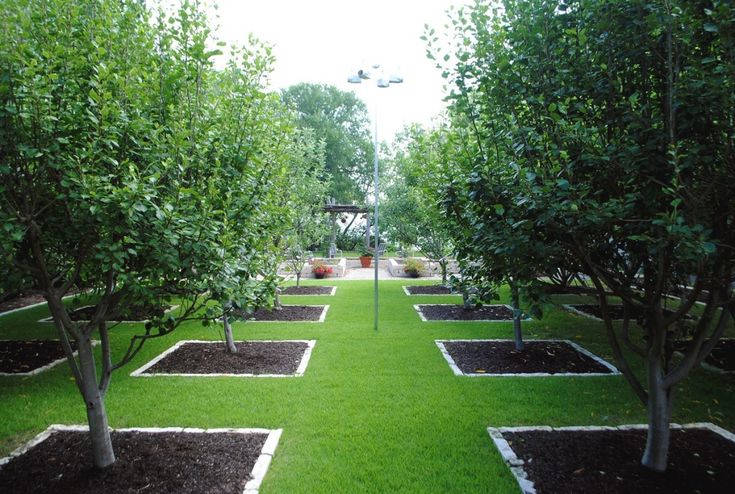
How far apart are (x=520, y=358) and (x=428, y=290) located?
7303mm

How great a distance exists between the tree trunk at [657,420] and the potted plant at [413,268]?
15223 millimetres

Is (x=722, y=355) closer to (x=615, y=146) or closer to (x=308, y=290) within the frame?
(x=615, y=146)

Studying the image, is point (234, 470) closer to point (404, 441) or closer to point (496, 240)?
point (404, 441)

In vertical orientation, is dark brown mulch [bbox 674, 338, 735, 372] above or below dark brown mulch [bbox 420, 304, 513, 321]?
below

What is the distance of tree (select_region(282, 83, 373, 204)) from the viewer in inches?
1521

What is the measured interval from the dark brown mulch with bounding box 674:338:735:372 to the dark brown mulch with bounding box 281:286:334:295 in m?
9.34

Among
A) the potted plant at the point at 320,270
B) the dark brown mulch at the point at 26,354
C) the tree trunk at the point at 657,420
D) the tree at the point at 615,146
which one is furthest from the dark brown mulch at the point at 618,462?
the potted plant at the point at 320,270

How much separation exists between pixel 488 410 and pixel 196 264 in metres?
3.72

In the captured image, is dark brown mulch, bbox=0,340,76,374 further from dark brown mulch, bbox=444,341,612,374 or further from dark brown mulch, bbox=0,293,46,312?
dark brown mulch, bbox=444,341,612,374

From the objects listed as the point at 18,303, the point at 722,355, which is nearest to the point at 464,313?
the point at 722,355

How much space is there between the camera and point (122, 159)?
134 inches

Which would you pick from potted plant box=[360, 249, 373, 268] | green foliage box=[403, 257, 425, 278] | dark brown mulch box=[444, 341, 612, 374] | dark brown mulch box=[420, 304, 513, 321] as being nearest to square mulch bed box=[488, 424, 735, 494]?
dark brown mulch box=[444, 341, 612, 374]

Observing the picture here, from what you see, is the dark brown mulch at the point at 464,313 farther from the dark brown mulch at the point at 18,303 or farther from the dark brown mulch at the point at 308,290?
the dark brown mulch at the point at 18,303

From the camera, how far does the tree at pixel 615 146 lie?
282 centimetres
